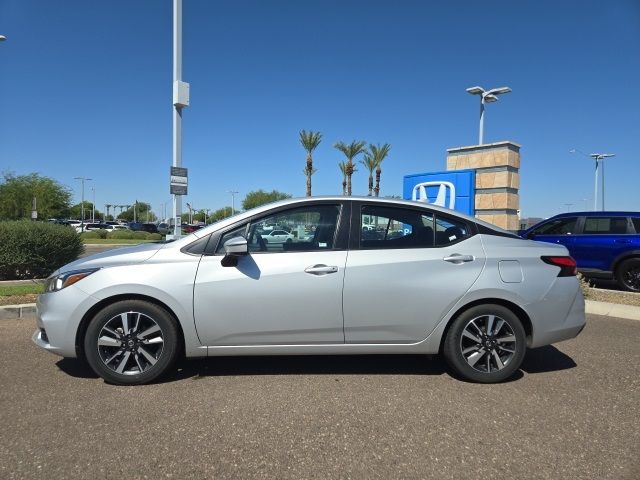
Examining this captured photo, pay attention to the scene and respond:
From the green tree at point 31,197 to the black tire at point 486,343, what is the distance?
4820 cm

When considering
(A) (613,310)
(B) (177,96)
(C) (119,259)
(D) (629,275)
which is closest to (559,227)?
(D) (629,275)

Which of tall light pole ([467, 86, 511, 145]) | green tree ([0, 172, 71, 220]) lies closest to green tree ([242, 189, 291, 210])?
green tree ([0, 172, 71, 220])

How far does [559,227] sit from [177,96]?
938 centimetres

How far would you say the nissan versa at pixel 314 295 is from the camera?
3.73 meters

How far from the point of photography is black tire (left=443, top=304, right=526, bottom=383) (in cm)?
391

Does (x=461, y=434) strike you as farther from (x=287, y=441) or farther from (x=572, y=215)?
(x=572, y=215)

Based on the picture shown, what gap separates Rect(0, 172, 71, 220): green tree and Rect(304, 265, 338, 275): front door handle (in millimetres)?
47522

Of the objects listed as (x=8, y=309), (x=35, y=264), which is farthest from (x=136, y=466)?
(x=35, y=264)

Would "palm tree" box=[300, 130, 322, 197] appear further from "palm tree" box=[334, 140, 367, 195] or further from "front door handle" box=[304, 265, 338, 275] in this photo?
"front door handle" box=[304, 265, 338, 275]

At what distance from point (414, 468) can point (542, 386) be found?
1.87 m

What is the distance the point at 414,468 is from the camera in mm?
2637

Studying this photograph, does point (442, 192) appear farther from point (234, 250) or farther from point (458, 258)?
point (234, 250)

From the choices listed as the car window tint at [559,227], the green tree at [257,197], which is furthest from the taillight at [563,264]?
the green tree at [257,197]

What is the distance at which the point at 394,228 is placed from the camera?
4.10 metres
